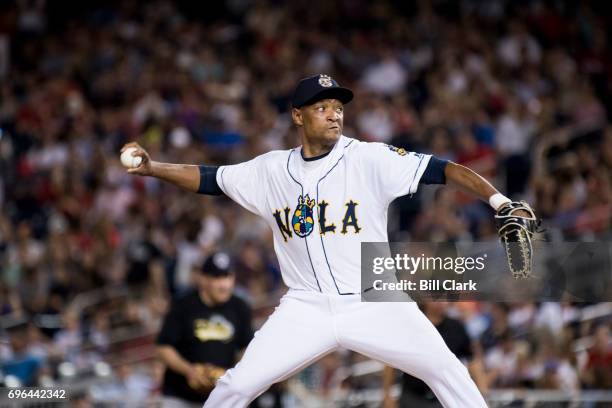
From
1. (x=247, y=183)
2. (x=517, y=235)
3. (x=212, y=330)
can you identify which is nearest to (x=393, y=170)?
(x=517, y=235)

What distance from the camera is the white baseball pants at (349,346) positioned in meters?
5.70

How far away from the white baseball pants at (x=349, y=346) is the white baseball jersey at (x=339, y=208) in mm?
153

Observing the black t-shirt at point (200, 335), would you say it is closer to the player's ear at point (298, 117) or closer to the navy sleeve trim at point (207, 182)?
the navy sleeve trim at point (207, 182)

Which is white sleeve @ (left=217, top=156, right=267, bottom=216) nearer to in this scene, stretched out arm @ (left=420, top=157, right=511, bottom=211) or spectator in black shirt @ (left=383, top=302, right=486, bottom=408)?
stretched out arm @ (left=420, top=157, right=511, bottom=211)

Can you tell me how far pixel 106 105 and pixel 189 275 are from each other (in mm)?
4264

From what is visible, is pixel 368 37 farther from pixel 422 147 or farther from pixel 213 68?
pixel 422 147

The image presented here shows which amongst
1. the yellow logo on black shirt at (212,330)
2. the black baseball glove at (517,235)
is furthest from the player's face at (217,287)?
the black baseball glove at (517,235)

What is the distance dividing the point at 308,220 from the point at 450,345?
74.8 inches

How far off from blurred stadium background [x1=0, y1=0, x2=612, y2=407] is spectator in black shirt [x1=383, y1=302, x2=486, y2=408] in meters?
1.72

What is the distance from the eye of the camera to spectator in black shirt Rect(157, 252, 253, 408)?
7.78m

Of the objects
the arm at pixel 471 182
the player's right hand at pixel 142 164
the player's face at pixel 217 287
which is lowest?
the player's face at pixel 217 287

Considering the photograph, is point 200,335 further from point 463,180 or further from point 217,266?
point 463,180

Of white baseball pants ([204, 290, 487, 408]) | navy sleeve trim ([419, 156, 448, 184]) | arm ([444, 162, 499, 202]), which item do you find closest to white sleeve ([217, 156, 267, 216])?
white baseball pants ([204, 290, 487, 408])

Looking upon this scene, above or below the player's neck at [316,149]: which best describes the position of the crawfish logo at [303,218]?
below
